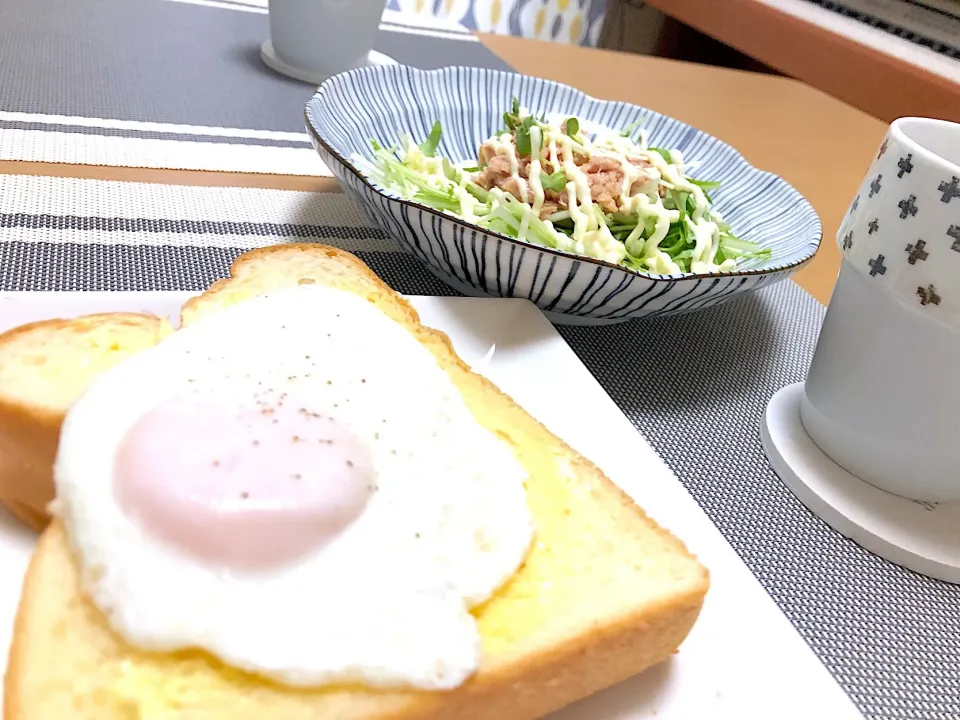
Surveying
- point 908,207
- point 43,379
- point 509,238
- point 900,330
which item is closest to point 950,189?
point 908,207

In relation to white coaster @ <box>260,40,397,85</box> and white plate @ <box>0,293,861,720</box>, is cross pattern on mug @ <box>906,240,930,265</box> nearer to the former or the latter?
white plate @ <box>0,293,861,720</box>

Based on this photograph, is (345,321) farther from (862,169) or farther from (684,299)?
(862,169)

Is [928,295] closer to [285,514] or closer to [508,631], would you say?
[508,631]

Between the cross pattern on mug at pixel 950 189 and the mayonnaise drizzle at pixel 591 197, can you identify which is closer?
the cross pattern on mug at pixel 950 189

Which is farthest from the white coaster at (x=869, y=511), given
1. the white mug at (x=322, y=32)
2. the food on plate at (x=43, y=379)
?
the white mug at (x=322, y=32)

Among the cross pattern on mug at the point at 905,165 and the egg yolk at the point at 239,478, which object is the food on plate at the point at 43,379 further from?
the cross pattern on mug at the point at 905,165

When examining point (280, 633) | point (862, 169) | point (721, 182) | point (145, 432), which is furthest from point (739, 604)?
point (862, 169)

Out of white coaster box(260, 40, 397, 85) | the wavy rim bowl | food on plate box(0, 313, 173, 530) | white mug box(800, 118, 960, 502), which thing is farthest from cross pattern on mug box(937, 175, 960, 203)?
white coaster box(260, 40, 397, 85)
